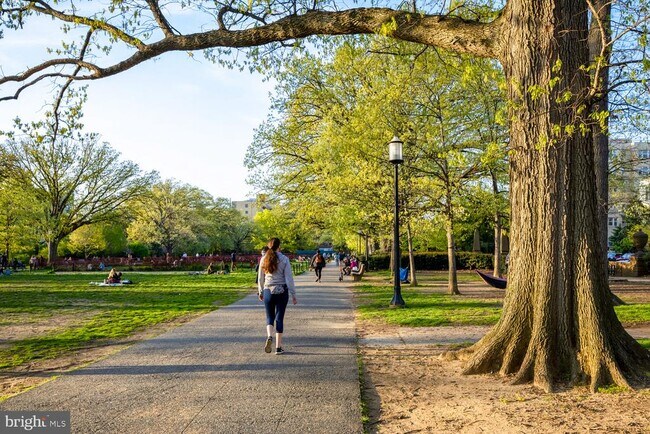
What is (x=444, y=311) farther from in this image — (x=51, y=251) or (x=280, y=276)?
(x=51, y=251)

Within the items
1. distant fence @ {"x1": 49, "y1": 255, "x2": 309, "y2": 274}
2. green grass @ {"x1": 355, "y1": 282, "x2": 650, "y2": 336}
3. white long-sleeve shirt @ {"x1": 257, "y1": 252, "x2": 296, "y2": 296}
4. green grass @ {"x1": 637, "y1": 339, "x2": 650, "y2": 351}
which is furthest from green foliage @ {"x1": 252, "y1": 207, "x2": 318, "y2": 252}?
green grass @ {"x1": 637, "y1": 339, "x2": 650, "y2": 351}

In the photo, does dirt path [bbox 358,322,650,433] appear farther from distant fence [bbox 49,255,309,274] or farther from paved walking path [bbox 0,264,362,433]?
distant fence [bbox 49,255,309,274]

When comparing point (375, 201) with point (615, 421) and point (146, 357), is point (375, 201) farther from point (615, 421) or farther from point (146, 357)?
point (615, 421)

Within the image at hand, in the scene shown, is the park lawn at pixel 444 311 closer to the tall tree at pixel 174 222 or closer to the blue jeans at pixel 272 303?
the blue jeans at pixel 272 303

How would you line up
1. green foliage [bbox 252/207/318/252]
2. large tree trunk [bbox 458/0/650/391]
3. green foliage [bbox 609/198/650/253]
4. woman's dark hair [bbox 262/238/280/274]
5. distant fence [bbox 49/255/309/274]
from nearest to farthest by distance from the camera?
large tree trunk [bbox 458/0/650/391], woman's dark hair [bbox 262/238/280/274], green foliage [bbox 609/198/650/253], green foliage [bbox 252/207/318/252], distant fence [bbox 49/255/309/274]

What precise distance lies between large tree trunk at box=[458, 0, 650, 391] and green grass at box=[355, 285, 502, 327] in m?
4.84

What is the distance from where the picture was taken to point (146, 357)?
7.41m

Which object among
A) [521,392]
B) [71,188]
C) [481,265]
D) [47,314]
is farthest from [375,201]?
[71,188]

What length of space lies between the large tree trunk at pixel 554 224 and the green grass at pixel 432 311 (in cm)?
484

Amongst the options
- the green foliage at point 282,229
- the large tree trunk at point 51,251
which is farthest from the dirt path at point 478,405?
the large tree trunk at point 51,251

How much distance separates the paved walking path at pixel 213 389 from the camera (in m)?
4.51

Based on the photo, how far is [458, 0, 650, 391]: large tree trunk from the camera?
595 cm

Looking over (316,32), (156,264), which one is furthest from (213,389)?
(156,264)

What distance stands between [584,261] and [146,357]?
563 centimetres
